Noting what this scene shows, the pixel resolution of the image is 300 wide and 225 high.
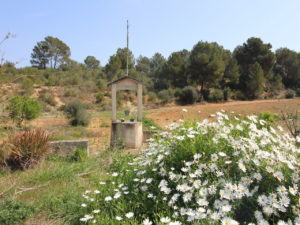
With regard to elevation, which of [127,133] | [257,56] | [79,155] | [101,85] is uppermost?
[257,56]

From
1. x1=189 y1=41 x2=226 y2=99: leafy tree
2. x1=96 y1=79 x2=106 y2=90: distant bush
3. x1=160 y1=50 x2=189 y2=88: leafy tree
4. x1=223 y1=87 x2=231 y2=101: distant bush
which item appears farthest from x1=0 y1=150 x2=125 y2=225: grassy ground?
x1=160 y1=50 x2=189 y2=88: leafy tree

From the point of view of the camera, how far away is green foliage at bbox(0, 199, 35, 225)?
213 centimetres

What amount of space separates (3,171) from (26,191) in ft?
3.61

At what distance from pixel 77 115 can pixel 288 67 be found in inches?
1437

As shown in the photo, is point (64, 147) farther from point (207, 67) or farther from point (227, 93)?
point (227, 93)

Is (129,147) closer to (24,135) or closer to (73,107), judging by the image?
(24,135)

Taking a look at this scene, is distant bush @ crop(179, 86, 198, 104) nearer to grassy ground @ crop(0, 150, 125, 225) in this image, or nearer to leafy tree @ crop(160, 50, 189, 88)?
leafy tree @ crop(160, 50, 189, 88)

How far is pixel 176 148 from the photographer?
2.32 meters

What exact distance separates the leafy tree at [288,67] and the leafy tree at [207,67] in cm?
1445

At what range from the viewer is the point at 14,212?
2207 millimetres

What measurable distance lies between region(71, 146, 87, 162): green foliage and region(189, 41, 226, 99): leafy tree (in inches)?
960

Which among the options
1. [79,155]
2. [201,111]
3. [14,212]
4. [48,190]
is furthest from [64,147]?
[201,111]

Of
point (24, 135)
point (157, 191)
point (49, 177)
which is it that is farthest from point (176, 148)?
point (24, 135)

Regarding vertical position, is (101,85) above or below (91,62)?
below
